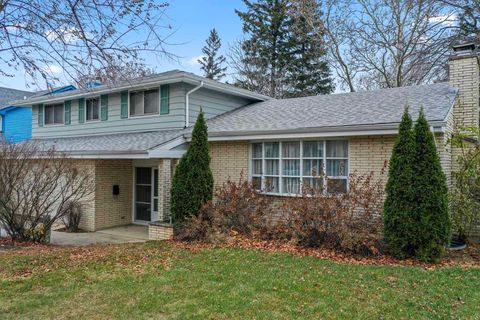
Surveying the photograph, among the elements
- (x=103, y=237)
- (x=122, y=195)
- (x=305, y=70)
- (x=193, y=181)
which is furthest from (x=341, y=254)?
(x=305, y=70)

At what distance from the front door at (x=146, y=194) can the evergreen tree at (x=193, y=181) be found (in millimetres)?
3827

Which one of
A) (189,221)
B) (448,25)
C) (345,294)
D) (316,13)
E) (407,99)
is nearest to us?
(345,294)

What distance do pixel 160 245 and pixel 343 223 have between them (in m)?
4.42

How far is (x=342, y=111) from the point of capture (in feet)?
37.4

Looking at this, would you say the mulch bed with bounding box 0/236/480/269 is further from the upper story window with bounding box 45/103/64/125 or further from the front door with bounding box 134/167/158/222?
the upper story window with bounding box 45/103/64/125

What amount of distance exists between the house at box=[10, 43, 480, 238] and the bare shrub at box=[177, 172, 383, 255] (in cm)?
67

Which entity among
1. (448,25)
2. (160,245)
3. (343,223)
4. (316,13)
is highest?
(316,13)

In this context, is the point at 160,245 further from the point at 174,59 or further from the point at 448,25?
the point at 448,25

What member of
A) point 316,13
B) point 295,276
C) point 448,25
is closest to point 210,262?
point 295,276

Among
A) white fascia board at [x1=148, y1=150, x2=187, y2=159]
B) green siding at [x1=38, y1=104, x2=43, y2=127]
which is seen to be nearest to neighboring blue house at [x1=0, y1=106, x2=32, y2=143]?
green siding at [x1=38, y1=104, x2=43, y2=127]

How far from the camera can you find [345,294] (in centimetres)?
547

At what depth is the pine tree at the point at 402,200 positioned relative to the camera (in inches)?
295

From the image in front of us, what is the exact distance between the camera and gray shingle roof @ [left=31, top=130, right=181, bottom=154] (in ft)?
38.6

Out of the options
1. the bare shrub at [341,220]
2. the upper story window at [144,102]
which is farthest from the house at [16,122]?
the bare shrub at [341,220]
